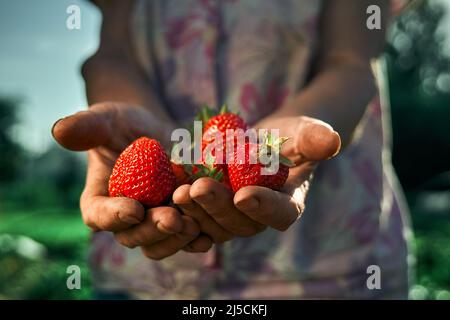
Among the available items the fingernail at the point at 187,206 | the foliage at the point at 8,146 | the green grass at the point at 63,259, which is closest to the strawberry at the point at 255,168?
the fingernail at the point at 187,206

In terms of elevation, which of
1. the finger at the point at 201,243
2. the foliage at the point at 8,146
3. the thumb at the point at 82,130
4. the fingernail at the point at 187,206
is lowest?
the finger at the point at 201,243

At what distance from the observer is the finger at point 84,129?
878mm

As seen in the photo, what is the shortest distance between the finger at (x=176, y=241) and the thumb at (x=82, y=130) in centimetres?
17

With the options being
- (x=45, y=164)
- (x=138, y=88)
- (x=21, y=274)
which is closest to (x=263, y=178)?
(x=138, y=88)

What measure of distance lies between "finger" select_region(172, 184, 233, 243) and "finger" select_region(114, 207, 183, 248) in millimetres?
19

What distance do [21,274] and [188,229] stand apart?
2.32 meters

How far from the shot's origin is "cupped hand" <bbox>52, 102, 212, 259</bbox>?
32.4 inches

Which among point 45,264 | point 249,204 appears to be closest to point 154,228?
point 249,204

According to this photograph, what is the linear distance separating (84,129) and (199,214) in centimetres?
21

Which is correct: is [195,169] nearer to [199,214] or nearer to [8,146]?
[199,214]

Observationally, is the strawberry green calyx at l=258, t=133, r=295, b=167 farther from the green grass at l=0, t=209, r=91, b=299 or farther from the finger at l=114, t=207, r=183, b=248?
Result: the green grass at l=0, t=209, r=91, b=299

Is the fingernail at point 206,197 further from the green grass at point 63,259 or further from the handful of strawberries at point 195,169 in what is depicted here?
the green grass at point 63,259

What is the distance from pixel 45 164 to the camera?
5.36m
